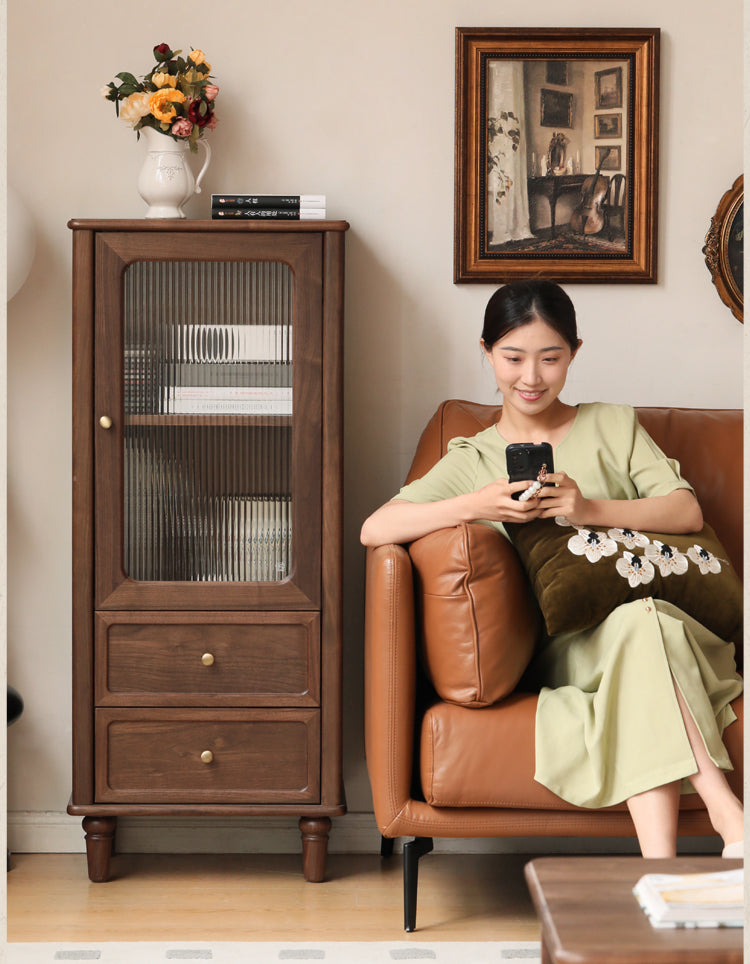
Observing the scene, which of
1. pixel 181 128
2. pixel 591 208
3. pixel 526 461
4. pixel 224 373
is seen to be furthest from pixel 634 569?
pixel 181 128

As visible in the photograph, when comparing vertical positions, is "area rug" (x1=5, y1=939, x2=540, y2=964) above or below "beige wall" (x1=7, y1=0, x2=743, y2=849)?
below

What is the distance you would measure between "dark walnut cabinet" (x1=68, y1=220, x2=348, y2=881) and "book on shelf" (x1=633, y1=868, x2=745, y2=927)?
1.18 meters

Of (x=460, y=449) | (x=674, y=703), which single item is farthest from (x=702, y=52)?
(x=674, y=703)

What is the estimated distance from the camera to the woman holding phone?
147 cm

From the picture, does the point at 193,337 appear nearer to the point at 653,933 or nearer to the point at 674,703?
the point at 674,703

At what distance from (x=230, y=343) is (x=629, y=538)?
912 mm

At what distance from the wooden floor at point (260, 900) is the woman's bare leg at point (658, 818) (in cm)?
42

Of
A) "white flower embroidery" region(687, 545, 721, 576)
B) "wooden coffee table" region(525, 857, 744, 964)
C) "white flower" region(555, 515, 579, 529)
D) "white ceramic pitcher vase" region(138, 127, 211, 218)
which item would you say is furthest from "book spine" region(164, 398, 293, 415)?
"wooden coffee table" region(525, 857, 744, 964)

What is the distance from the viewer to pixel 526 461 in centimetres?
166

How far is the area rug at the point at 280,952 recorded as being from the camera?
1640 mm

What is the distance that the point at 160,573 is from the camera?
1991mm

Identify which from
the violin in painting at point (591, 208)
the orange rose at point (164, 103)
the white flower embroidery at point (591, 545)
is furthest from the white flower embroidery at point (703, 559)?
the orange rose at point (164, 103)

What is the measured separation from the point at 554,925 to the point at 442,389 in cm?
160

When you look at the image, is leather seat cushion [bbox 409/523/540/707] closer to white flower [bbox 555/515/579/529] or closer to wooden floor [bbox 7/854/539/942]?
white flower [bbox 555/515/579/529]
